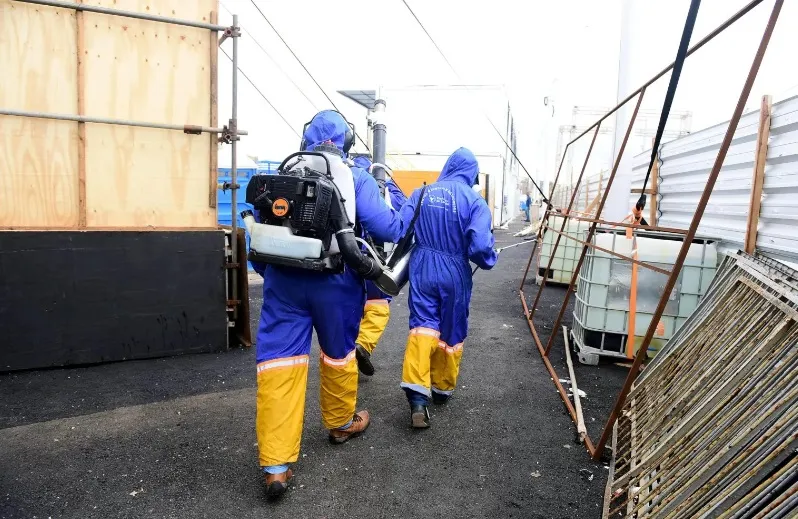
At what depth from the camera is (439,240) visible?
3771 millimetres

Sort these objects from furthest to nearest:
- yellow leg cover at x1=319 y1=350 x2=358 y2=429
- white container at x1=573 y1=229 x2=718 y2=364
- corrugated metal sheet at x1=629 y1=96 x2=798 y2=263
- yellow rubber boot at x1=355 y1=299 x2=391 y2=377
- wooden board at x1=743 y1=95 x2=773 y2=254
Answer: white container at x1=573 y1=229 x2=718 y2=364 < yellow rubber boot at x1=355 y1=299 x2=391 y2=377 < wooden board at x1=743 y1=95 x2=773 y2=254 < corrugated metal sheet at x1=629 y1=96 x2=798 y2=263 < yellow leg cover at x1=319 y1=350 x2=358 y2=429

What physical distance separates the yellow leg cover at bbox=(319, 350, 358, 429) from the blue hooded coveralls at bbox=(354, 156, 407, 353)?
1326 mm

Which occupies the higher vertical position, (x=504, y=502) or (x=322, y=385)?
(x=322, y=385)

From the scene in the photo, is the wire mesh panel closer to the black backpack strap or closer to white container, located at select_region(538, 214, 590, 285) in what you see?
the black backpack strap

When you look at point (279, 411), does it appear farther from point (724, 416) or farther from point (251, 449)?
point (724, 416)

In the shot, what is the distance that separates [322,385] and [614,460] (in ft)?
5.71

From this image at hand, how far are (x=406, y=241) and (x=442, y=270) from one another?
1.19 ft

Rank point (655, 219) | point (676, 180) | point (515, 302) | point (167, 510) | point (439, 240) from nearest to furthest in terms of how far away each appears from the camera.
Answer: point (167, 510)
point (439, 240)
point (676, 180)
point (655, 219)
point (515, 302)

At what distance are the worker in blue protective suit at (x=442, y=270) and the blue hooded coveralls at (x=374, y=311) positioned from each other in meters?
0.69

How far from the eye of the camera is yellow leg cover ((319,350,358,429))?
119 inches


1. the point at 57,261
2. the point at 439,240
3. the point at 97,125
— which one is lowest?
the point at 57,261

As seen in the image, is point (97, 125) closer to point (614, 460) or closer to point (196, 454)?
point (196, 454)

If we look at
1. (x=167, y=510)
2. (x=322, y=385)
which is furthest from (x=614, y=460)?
(x=167, y=510)

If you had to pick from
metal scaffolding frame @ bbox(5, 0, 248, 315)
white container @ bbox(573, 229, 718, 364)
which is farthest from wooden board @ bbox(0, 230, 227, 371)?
white container @ bbox(573, 229, 718, 364)
